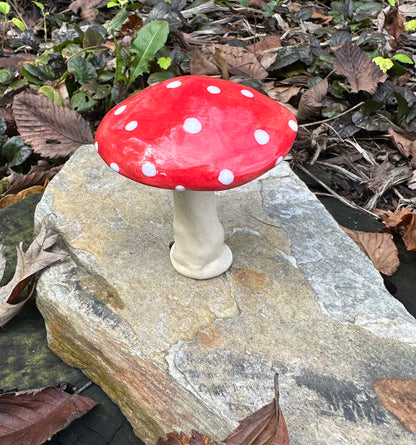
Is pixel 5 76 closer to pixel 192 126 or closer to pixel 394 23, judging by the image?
pixel 192 126

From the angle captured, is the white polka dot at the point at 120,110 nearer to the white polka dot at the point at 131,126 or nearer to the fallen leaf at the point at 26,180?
the white polka dot at the point at 131,126

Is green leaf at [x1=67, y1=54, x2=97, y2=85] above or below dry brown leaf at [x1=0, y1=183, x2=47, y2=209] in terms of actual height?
above

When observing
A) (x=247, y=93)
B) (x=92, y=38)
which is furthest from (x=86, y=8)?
(x=247, y=93)

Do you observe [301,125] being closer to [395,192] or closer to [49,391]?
[395,192]

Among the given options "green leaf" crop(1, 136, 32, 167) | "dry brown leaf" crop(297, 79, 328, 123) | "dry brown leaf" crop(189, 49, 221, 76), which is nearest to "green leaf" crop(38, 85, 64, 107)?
"green leaf" crop(1, 136, 32, 167)

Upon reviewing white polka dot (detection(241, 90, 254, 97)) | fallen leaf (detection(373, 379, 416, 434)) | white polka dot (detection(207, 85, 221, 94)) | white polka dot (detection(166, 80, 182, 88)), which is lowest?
fallen leaf (detection(373, 379, 416, 434))

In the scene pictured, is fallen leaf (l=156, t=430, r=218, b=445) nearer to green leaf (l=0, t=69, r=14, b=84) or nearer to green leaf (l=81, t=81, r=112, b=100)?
green leaf (l=81, t=81, r=112, b=100)
